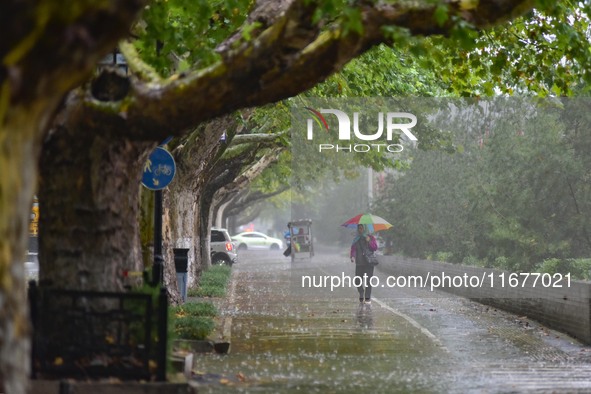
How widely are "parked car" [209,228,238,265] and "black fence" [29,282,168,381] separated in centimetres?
3883

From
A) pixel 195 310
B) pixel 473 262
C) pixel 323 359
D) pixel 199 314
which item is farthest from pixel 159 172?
pixel 473 262

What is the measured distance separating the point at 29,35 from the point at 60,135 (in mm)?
4880

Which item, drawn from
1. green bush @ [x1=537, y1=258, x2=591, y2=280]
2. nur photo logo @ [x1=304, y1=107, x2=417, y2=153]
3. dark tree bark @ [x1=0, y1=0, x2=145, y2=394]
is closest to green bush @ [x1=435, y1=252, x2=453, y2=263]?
nur photo logo @ [x1=304, y1=107, x2=417, y2=153]

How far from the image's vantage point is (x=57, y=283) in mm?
12297

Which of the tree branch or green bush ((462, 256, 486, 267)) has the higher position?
the tree branch

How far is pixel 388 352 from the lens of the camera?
16.8 m

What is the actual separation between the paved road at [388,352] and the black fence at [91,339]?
1075mm

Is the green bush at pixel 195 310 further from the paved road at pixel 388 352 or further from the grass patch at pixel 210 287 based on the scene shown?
the grass patch at pixel 210 287

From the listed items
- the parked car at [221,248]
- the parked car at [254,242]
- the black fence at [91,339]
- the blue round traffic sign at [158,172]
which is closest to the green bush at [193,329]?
the blue round traffic sign at [158,172]

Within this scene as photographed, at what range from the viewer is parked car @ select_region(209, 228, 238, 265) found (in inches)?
2007

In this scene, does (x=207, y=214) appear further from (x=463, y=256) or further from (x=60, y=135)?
(x=60, y=135)

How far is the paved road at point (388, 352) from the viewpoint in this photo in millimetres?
13297

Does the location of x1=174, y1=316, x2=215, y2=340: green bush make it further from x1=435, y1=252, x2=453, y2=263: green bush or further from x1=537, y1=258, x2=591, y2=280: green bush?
x1=435, y1=252, x2=453, y2=263: green bush

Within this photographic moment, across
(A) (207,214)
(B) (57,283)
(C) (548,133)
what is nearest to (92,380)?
(B) (57,283)
